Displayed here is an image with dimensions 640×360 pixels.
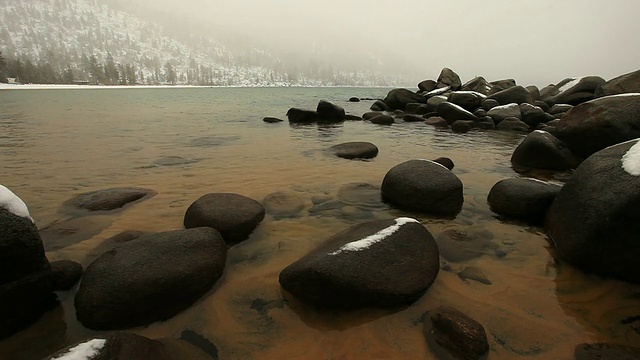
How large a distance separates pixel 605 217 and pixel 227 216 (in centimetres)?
419

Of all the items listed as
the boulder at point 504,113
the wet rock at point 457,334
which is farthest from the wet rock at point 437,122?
the wet rock at point 457,334

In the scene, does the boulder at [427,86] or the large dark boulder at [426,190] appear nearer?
the large dark boulder at [426,190]

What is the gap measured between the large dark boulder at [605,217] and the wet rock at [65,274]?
17.1 feet

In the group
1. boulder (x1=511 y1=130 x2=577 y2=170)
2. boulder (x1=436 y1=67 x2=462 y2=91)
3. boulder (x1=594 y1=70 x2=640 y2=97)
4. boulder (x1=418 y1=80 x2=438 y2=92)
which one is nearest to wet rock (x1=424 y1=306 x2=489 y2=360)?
boulder (x1=511 y1=130 x2=577 y2=170)

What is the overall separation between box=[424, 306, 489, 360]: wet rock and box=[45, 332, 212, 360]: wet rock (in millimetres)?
1784

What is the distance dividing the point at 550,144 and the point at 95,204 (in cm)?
948

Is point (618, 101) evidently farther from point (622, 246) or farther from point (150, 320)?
point (150, 320)

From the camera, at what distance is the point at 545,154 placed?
716cm

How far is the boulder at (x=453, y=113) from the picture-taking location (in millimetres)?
16297

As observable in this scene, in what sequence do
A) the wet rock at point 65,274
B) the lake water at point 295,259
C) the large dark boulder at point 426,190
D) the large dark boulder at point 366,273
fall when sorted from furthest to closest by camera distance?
the large dark boulder at point 426,190
the wet rock at point 65,274
the large dark boulder at point 366,273
the lake water at point 295,259

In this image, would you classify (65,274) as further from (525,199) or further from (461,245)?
(525,199)

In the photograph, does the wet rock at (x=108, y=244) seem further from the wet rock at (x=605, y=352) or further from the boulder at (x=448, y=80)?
the boulder at (x=448, y=80)

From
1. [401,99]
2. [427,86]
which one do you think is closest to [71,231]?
[401,99]

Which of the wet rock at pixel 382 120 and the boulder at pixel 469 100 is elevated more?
the boulder at pixel 469 100
